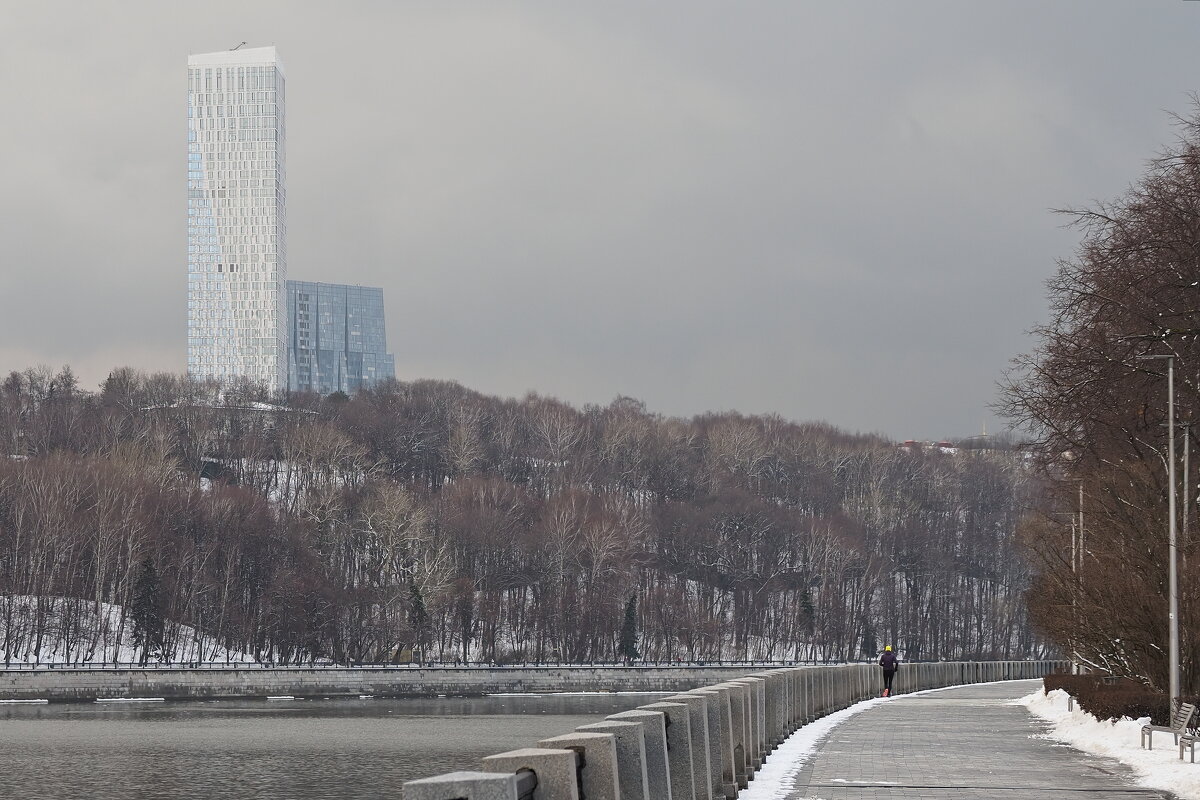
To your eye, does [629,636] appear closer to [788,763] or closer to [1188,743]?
[788,763]

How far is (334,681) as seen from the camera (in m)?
108

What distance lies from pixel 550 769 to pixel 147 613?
104833 millimetres

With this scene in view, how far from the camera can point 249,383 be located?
178m

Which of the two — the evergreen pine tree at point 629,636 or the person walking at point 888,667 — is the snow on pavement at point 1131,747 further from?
the evergreen pine tree at point 629,636

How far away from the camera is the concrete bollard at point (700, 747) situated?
14.2 metres

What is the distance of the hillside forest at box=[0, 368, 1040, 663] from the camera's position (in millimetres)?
113188

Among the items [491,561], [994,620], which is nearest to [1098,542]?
[491,561]

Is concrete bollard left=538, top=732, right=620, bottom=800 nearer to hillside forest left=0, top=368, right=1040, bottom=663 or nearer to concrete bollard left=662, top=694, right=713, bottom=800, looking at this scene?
concrete bollard left=662, top=694, right=713, bottom=800

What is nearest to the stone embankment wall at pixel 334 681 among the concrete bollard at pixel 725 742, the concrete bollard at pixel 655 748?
the concrete bollard at pixel 725 742

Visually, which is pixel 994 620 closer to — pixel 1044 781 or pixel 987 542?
pixel 987 542

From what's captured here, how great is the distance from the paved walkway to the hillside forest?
85.0 m

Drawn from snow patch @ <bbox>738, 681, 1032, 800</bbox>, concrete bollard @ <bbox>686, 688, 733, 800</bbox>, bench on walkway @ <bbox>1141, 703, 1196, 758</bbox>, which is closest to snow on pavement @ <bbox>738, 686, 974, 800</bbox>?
snow patch @ <bbox>738, 681, 1032, 800</bbox>

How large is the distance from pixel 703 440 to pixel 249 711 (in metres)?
85.6

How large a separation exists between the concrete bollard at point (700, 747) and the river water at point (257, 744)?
18249 mm
